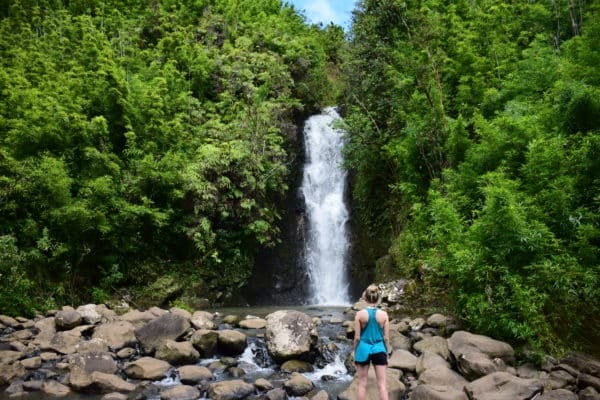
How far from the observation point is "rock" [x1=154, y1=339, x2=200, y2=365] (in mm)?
8414

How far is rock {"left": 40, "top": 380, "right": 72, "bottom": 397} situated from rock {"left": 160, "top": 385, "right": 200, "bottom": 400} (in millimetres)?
1562

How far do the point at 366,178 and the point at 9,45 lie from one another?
17.3 meters

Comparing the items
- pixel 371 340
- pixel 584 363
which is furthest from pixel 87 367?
pixel 584 363

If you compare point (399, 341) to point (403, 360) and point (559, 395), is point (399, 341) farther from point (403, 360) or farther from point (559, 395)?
point (559, 395)

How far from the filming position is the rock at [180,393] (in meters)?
7.00

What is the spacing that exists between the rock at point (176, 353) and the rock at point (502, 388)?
5.07 m

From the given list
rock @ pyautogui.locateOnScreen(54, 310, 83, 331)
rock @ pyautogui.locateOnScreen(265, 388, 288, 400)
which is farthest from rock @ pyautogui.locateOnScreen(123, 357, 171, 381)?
rock @ pyautogui.locateOnScreen(54, 310, 83, 331)

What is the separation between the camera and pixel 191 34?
81.4ft

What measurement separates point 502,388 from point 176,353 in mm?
5710

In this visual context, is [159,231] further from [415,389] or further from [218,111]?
[415,389]

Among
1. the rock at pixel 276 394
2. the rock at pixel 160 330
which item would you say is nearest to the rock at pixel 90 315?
the rock at pixel 160 330

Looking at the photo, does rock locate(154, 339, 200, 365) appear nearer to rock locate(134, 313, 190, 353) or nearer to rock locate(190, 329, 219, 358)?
rock locate(190, 329, 219, 358)

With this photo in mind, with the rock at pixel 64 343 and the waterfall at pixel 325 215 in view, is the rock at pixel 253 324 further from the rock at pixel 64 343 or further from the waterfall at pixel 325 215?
the waterfall at pixel 325 215

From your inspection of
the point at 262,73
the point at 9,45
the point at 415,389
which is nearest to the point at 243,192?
the point at 262,73
